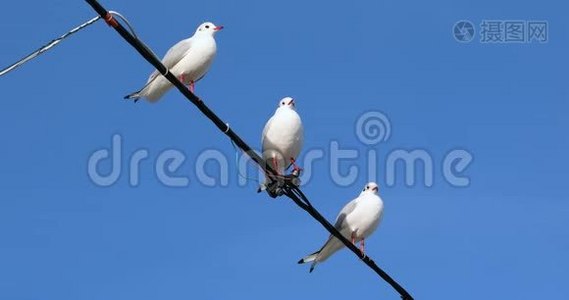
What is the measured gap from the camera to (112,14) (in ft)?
22.9

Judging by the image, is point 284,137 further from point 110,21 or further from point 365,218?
point 110,21

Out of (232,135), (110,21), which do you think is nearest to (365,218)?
(232,135)

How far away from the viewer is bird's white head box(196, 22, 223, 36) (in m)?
12.1

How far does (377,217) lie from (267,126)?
2.82 metres

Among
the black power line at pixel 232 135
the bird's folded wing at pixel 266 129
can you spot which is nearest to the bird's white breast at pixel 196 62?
the bird's folded wing at pixel 266 129

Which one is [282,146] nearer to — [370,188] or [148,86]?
[148,86]

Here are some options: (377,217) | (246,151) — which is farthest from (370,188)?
(246,151)

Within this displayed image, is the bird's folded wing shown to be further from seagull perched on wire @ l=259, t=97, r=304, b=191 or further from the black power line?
the black power line

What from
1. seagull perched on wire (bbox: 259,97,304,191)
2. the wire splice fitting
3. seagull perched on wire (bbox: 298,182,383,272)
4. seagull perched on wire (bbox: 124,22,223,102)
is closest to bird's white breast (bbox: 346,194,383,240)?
seagull perched on wire (bbox: 298,182,383,272)

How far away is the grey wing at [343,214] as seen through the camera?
1337 cm

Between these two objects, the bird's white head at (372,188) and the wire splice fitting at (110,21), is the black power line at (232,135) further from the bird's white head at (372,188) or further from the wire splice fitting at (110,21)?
the bird's white head at (372,188)

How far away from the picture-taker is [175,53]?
38.4 feet

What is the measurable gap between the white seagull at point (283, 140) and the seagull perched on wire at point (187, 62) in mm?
1036

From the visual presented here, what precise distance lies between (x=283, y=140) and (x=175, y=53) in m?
1.74
